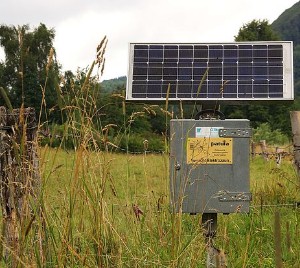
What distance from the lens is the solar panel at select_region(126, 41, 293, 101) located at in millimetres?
4465

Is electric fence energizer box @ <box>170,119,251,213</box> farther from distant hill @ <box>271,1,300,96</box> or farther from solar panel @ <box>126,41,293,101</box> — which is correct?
distant hill @ <box>271,1,300,96</box>

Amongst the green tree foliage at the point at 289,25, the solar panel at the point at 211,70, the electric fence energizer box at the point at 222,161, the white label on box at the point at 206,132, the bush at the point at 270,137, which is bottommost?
the electric fence energizer box at the point at 222,161

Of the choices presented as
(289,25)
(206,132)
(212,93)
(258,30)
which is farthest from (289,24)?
(206,132)

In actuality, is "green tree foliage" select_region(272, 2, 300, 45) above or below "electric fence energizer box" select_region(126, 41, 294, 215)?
above

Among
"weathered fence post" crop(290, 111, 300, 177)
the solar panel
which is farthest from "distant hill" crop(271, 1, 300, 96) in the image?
the solar panel

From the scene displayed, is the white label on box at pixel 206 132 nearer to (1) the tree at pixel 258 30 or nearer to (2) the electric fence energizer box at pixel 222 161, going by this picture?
(2) the electric fence energizer box at pixel 222 161

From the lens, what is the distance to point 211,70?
4750 mm

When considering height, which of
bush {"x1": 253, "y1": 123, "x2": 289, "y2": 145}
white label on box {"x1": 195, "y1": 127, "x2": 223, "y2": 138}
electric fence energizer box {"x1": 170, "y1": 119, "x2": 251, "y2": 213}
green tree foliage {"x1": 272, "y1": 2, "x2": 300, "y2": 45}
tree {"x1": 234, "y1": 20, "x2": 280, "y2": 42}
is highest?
green tree foliage {"x1": 272, "y1": 2, "x2": 300, "y2": 45}

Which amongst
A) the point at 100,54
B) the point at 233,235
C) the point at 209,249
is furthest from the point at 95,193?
the point at 233,235

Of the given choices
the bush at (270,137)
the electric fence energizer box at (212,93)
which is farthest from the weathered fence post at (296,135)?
the bush at (270,137)

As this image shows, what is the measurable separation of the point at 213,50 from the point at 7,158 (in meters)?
2.03

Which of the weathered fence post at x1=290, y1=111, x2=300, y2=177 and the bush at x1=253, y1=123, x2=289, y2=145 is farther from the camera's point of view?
the bush at x1=253, y1=123, x2=289, y2=145

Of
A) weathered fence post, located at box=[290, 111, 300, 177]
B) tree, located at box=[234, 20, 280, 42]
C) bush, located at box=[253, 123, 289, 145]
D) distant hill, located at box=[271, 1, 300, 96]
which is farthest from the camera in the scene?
distant hill, located at box=[271, 1, 300, 96]

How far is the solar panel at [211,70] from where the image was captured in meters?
4.46
